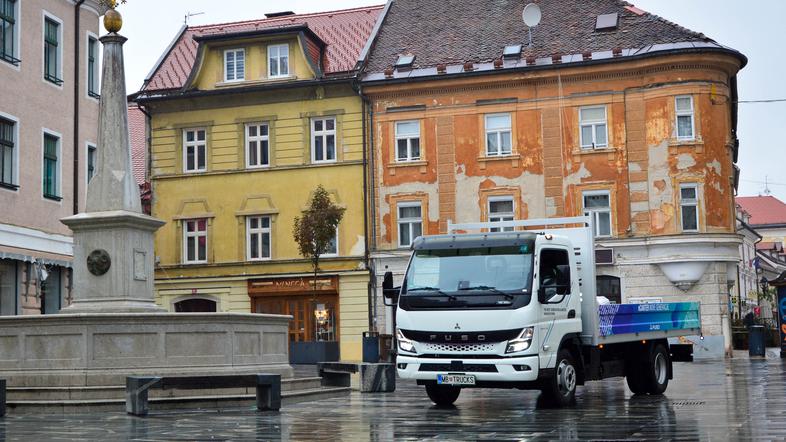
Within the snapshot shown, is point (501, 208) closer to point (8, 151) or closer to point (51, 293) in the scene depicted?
point (51, 293)

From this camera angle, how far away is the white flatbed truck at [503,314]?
15.8 m

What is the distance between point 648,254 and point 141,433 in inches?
1079

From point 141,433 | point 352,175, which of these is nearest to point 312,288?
point 352,175

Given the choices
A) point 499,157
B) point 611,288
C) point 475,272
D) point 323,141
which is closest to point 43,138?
point 323,141

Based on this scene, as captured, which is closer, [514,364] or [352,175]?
[514,364]

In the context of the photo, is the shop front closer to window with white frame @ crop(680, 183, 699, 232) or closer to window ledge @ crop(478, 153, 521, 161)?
window ledge @ crop(478, 153, 521, 161)

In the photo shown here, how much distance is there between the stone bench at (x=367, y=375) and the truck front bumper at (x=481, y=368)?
4.72 m

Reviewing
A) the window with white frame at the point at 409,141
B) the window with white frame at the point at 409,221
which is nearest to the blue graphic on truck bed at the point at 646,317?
the window with white frame at the point at 409,221

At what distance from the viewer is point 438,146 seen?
4019 cm

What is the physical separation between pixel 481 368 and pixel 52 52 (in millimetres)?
19831

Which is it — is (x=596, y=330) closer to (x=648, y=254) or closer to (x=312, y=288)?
(x=648, y=254)

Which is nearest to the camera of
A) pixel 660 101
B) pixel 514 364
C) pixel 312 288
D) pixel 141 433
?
pixel 141 433

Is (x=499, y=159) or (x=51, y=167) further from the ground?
(x=499, y=159)

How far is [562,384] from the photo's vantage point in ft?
53.6
